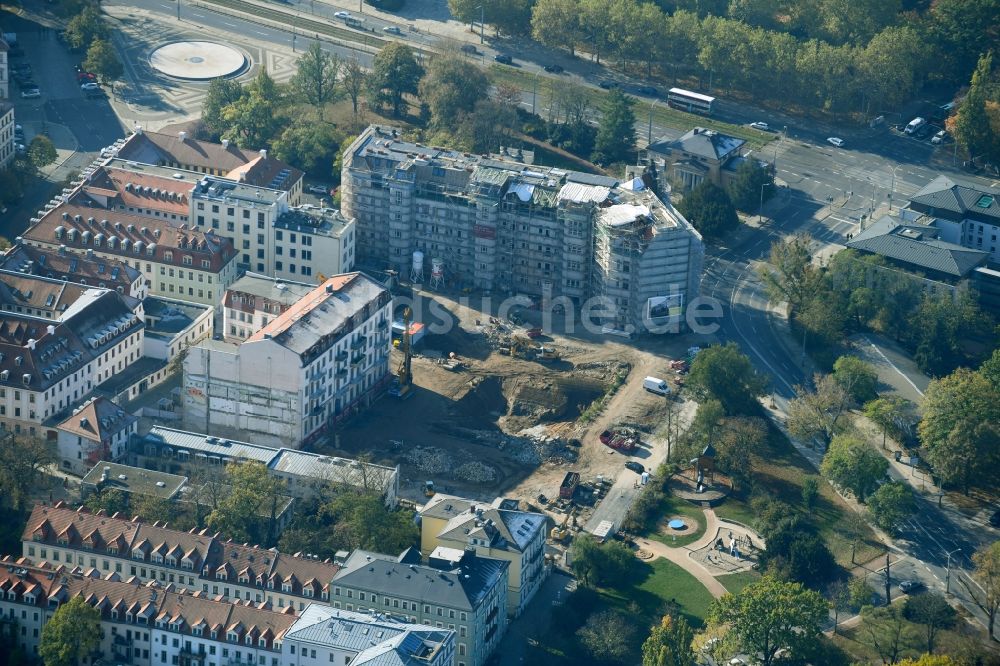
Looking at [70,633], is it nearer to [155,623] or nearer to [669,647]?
[155,623]

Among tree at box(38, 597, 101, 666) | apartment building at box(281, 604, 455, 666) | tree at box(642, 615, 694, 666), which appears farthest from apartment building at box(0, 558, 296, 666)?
tree at box(642, 615, 694, 666)

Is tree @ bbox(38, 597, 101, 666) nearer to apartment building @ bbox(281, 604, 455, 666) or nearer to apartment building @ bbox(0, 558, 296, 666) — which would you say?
apartment building @ bbox(0, 558, 296, 666)

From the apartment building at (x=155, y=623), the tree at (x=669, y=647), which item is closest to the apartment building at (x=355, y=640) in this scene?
the apartment building at (x=155, y=623)

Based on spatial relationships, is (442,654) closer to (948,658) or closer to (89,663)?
(89,663)

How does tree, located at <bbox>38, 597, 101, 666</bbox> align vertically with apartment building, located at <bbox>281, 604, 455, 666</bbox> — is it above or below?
below

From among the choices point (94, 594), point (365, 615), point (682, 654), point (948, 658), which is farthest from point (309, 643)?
point (948, 658)

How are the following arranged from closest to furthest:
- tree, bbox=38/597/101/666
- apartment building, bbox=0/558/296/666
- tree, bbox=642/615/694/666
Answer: tree, bbox=38/597/101/666, apartment building, bbox=0/558/296/666, tree, bbox=642/615/694/666

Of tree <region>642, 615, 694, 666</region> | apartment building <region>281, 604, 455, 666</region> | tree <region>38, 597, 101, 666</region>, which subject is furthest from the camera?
tree <region>642, 615, 694, 666</region>
